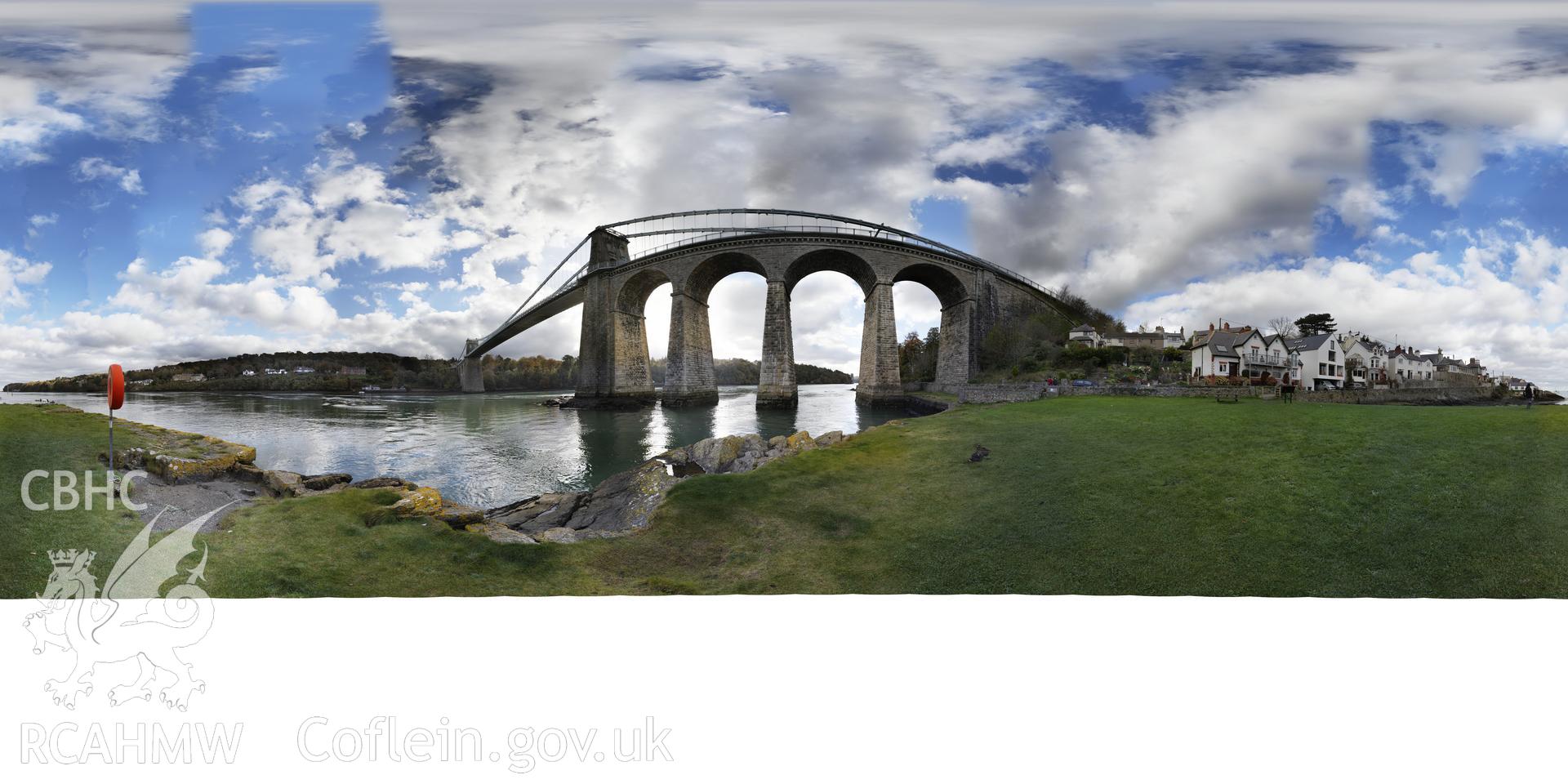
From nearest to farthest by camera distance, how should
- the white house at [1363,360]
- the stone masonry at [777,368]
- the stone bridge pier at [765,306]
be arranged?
the white house at [1363,360] < the stone bridge pier at [765,306] < the stone masonry at [777,368]

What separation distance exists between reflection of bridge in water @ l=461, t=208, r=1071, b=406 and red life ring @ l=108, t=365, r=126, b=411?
1637 millimetres

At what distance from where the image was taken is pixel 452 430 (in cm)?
619

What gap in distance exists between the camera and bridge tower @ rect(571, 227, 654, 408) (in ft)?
20.9

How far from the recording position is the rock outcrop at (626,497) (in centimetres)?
322

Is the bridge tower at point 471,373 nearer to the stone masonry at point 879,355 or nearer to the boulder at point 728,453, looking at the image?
the boulder at point 728,453

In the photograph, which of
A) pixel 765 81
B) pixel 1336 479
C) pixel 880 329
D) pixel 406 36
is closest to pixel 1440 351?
pixel 1336 479

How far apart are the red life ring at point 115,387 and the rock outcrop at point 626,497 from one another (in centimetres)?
164

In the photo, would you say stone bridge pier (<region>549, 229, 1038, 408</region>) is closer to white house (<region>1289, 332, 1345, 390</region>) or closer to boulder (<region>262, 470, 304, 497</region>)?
boulder (<region>262, 470, 304, 497</region>)

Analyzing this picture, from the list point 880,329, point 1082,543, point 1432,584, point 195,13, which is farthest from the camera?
point 880,329

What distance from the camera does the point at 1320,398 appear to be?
300 centimetres

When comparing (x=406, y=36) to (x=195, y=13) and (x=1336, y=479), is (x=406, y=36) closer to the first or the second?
(x=195, y=13)

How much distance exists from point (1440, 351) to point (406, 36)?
6.09 m

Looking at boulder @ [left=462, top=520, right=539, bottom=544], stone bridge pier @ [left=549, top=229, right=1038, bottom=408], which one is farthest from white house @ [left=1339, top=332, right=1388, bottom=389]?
boulder @ [left=462, top=520, right=539, bottom=544]

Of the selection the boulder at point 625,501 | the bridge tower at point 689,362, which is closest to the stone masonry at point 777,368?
the bridge tower at point 689,362
